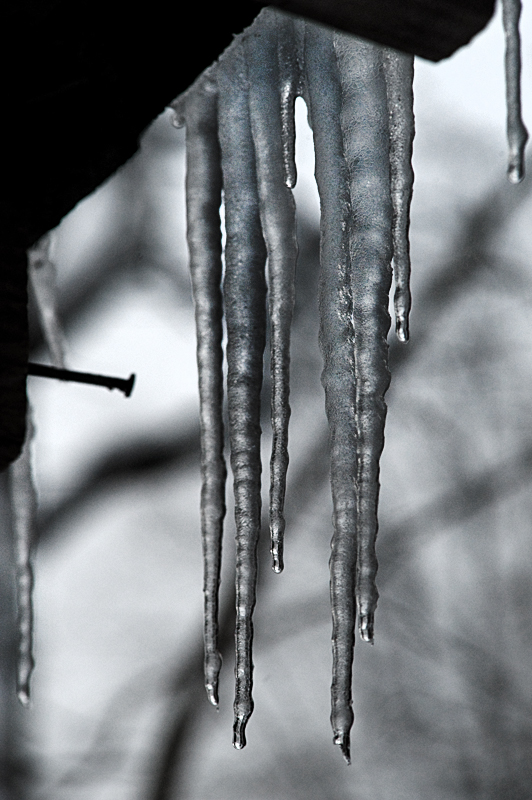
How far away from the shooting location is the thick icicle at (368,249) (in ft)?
2.99

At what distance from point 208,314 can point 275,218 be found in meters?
0.18

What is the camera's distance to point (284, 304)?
3.52ft

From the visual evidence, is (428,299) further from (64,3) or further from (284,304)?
(64,3)

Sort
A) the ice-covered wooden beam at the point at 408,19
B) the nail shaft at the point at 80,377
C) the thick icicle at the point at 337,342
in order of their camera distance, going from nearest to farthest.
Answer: the ice-covered wooden beam at the point at 408,19, the nail shaft at the point at 80,377, the thick icicle at the point at 337,342

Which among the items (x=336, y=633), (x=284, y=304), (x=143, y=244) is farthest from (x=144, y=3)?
(x=143, y=244)

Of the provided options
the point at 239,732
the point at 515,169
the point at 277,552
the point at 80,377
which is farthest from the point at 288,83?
the point at 239,732

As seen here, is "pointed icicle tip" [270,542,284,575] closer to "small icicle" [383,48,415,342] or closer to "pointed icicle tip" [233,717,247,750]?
"pointed icicle tip" [233,717,247,750]

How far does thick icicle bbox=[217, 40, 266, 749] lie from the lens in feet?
3.27

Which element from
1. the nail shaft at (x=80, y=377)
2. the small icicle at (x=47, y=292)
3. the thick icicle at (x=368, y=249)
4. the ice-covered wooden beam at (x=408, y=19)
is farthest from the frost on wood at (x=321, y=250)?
the small icicle at (x=47, y=292)

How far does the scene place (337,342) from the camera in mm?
983

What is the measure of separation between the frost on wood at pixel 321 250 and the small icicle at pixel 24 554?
1.29 ft

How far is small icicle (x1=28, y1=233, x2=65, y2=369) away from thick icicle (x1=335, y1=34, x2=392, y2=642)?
2.06 ft

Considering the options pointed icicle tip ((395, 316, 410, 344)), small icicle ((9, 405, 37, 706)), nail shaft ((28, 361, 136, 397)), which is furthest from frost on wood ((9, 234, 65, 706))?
pointed icicle tip ((395, 316, 410, 344))

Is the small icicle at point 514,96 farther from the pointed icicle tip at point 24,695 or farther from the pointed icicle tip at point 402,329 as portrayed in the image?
the pointed icicle tip at point 24,695
